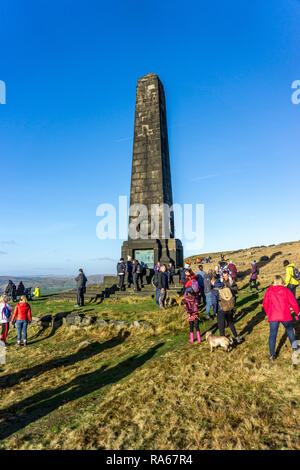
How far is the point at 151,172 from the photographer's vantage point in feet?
67.2

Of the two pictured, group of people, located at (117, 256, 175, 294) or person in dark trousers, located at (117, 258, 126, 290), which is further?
person in dark trousers, located at (117, 258, 126, 290)

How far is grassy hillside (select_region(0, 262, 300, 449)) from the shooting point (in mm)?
3916

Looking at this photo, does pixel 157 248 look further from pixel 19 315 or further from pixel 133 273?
pixel 19 315

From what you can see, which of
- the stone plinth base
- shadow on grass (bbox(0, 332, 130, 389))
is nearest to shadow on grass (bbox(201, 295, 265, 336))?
shadow on grass (bbox(0, 332, 130, 389))

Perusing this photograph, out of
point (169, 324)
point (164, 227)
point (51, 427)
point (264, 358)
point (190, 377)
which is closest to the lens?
point (51, 427)

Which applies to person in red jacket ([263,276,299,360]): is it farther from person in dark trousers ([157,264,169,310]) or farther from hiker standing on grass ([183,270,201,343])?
person in dark trousers ([157,264,169,310])

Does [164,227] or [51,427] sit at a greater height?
[164,227]

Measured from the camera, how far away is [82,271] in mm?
14742

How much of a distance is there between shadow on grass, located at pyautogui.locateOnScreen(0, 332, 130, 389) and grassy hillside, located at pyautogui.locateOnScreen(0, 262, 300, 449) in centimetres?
4

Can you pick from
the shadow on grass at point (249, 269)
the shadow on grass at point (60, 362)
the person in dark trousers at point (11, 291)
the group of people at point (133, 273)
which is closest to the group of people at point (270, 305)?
the shadow on grass at point (60, 362)

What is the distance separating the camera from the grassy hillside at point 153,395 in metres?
3.92
